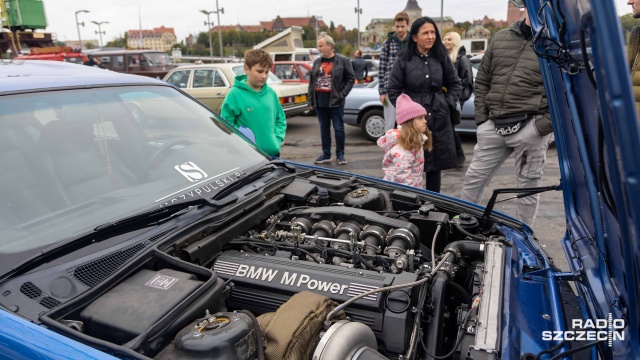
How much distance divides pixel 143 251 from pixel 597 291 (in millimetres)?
1694

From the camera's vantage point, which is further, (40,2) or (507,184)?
(40,2)

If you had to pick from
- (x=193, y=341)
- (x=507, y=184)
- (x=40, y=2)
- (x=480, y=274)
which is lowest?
(x=507, y=184)

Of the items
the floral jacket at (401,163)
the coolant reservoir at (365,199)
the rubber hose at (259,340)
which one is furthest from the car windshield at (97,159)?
the floral jacket at (401,163)

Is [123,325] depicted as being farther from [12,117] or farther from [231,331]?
[12,117]

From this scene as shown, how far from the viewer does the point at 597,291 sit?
68.2 inches

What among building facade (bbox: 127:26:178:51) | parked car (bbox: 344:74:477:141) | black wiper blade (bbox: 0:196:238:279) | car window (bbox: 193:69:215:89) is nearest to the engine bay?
black wiper blade (bbox: 0:196:238:279)

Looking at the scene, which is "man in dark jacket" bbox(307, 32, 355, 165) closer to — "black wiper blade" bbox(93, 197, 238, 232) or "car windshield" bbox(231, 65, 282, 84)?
"car windshield" bbox(231, 65, 282, 84)

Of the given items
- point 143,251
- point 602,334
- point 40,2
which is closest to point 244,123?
point 143,251

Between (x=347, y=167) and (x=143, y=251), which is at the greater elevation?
(x=143, y=251)

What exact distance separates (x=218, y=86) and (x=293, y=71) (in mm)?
2374

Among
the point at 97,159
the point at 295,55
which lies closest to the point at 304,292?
the point at 97,159

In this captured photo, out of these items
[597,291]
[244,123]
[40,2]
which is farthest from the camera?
[40,2]

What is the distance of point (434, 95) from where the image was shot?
4.60 metres

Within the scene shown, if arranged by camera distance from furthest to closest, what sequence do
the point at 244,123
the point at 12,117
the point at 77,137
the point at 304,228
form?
1. the point at 244,123
2. the point at 304,228
3. the point at 77,137
4. the point at 12,117
